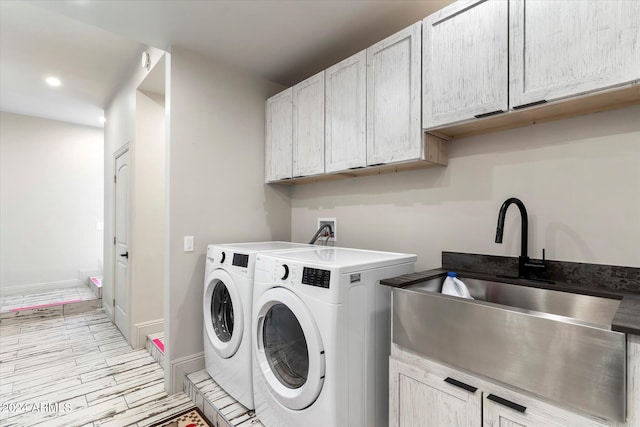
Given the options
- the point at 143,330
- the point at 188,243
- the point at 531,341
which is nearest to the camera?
the point at 531,341

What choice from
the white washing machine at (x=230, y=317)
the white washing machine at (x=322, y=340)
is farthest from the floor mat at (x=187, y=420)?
the white washing machine at (x=322, y=340)

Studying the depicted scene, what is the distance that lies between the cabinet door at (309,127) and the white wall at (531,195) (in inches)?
17.9

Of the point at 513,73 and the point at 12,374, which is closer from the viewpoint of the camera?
the point at 513,73

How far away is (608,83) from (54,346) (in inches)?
183

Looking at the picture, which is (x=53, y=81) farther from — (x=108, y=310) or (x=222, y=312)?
(x=222, y=312)

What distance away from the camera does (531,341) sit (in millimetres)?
969

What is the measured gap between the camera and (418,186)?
203cm

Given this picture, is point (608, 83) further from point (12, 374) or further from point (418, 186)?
point (12, 374)

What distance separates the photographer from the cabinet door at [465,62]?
137 centimetres

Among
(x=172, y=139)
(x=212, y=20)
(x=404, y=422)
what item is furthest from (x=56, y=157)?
(x=404, y=422)

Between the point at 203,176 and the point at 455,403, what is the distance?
7.14 ft

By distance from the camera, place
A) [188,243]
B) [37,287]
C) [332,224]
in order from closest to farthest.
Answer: [188,243]
[332,224]
[37,287]

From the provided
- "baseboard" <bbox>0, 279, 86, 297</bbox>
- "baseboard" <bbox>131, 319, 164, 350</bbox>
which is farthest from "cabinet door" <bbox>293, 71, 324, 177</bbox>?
"baseboard" <bbox>0, 279, 86, 297</bbox>

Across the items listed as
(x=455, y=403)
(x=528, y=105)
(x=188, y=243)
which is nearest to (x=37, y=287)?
(x=188, y=243)
